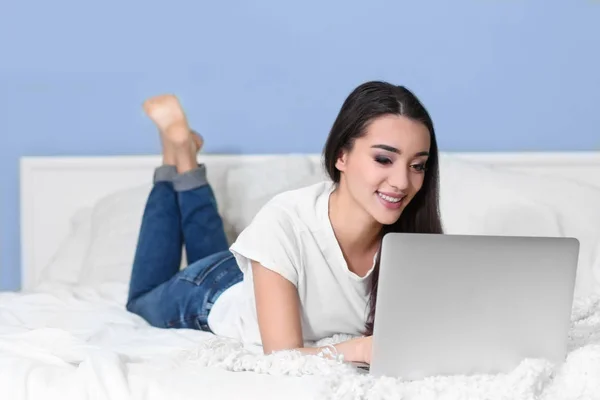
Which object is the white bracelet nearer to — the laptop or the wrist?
the wrist

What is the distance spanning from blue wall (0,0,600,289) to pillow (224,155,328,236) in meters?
0.21

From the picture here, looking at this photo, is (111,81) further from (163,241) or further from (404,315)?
(404,315)

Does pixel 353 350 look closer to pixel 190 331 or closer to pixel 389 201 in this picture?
pixel 389 201

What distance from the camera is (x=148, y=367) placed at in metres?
1.35

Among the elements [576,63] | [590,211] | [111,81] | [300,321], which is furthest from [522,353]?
[111,81]

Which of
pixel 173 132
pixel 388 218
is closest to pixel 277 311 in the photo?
pixel 388 218

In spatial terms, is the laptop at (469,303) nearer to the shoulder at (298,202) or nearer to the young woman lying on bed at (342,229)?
the young woman lying on bed at (342,229)

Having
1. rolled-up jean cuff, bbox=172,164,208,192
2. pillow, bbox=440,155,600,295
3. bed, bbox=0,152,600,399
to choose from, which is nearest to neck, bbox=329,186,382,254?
bed, bbox=0,152,600,399

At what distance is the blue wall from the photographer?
2.62 metres

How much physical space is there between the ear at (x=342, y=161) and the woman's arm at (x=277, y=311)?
0.23 metres

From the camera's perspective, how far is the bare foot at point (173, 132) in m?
2.37

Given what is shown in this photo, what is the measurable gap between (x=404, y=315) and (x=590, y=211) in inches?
45.1

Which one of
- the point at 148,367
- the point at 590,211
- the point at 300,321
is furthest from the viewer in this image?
the point at 590,211

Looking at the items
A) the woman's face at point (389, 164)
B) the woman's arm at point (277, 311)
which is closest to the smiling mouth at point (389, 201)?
the woman's face at point (389, 164)
